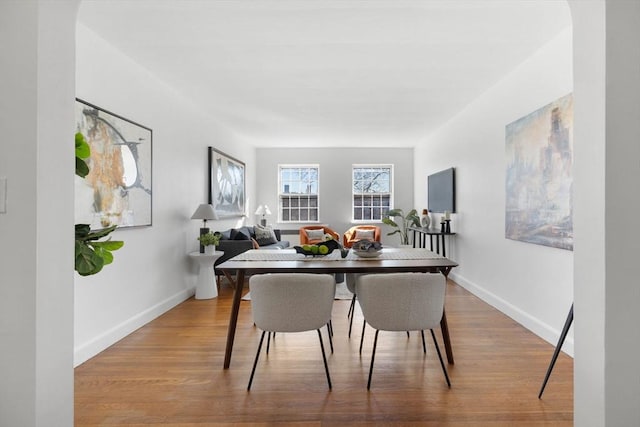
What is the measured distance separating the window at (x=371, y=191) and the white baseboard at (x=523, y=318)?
3.62 m

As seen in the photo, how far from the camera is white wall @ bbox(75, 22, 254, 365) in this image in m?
2.72

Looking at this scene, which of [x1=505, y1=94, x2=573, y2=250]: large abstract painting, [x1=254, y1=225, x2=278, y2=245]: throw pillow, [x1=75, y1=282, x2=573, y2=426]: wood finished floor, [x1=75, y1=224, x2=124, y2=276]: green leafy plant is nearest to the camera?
[x1=75, y1=224, x2=124, y2=276]: green leafy plant

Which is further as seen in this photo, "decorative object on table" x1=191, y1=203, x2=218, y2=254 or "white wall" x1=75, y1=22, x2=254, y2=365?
"decorative object on table" x1=191, y1=203, x2=218, y2=254

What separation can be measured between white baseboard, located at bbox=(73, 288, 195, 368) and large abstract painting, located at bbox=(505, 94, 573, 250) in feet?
12.6

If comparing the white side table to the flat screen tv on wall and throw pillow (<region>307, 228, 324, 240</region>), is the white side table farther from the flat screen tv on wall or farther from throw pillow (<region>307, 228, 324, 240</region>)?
the flat screen tv on wall

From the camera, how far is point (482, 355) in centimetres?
267

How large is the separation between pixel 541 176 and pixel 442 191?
110 inches

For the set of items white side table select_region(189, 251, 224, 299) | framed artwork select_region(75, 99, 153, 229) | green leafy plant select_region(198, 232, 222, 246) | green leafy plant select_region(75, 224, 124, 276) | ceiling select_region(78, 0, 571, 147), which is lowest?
white side table select_region(189, 251, 224, 299)
